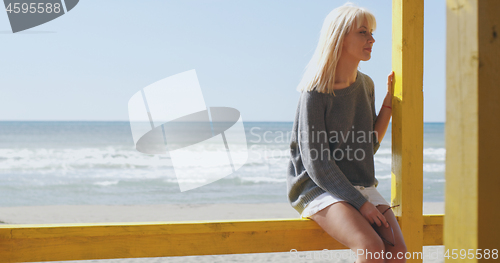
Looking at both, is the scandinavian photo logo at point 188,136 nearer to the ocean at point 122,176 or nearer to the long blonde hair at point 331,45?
the ocean at point 122,176

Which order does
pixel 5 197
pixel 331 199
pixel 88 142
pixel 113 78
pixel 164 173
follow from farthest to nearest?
pixel 113 78
pixel 88 142
pixel 164 173
pixel 5 197
pixel 331 199

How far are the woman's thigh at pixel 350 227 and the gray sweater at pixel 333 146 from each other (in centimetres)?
4

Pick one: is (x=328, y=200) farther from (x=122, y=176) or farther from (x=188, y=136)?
(x=188, y=136)

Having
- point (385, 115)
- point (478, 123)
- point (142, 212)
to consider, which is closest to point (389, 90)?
point (385, 115)

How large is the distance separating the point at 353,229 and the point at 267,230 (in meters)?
0.35

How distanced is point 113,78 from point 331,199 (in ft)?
86.8

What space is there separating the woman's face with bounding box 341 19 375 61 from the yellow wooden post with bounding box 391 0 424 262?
0.51 feet

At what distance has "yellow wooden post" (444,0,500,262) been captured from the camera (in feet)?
2.06

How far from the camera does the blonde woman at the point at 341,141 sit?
54.9 inches

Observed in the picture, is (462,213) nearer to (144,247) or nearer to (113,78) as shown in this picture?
(144,247)

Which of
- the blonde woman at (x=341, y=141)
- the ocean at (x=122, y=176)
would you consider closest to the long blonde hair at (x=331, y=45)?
the blonde woman at (x=341, y=141)

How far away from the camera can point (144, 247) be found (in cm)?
150

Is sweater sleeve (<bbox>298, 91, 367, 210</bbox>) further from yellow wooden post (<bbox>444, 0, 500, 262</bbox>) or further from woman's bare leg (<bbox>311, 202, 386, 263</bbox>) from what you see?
yellow wooden post (<bbox>444, 0, 500, 262</bbox>)
